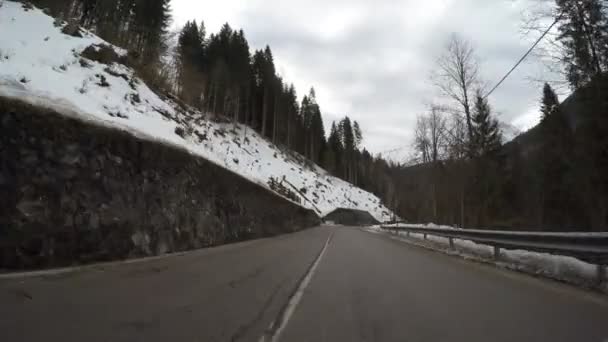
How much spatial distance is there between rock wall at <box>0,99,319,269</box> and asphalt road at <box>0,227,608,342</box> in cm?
92

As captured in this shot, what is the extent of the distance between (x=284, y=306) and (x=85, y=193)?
5.07 metres

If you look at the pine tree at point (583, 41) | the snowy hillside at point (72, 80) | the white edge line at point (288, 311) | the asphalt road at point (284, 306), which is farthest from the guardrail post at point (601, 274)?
the snowy hillside at point (72, 80)

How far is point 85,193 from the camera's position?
6.27 m

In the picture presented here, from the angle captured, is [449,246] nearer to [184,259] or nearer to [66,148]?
[184,259]

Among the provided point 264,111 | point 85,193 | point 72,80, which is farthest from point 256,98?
point 85,193

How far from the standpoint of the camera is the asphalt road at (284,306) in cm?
286

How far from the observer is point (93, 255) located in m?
6.13

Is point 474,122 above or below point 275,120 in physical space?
below

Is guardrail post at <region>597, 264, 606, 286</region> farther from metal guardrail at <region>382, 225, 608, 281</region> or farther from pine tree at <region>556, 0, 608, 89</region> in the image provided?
pine tree at <region>556, 0, 608, 89</region>

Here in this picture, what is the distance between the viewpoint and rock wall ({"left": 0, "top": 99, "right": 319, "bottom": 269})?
205 inches

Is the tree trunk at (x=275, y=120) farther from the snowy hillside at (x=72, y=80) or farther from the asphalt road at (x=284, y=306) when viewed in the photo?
the asphalt road at (x=284, y=306)

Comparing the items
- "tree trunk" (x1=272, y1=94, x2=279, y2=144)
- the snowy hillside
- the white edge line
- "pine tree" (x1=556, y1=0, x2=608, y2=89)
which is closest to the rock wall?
the snowy hillside

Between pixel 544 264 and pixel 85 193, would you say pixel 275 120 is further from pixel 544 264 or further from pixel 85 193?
pixel 544 264

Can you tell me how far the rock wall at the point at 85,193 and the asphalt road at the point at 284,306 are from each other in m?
0.92
